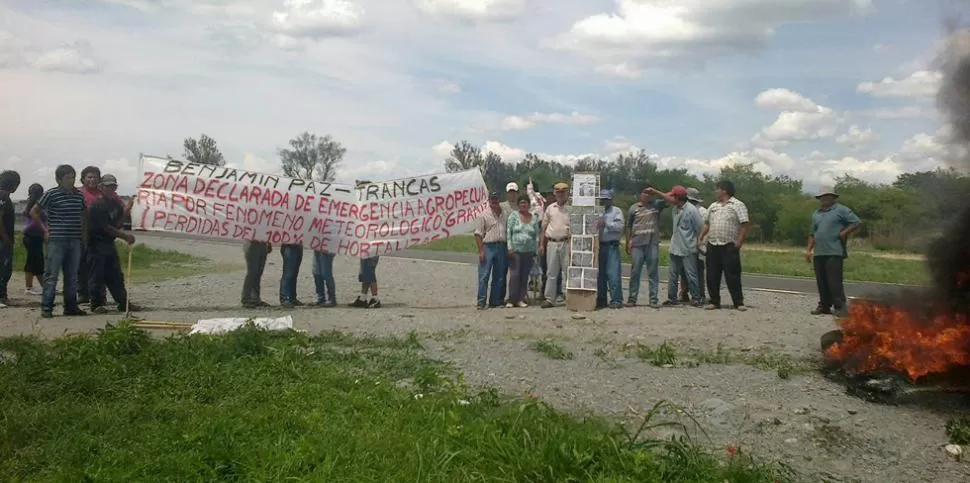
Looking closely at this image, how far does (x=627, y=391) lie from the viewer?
705 cm

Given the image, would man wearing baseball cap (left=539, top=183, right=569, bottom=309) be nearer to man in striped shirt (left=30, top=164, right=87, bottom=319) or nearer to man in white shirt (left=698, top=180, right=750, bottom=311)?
man in white shirt (left=698, top=180, right=750, bottom=311)

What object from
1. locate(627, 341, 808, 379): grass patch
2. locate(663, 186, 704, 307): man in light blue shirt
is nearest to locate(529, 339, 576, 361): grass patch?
locate(627, 341, 808, 379): grass patch

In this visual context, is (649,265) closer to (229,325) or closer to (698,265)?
(698,265)

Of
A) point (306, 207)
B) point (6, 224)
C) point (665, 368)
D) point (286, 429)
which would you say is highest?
point (306, 207)

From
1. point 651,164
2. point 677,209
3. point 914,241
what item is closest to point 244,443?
point 914,241

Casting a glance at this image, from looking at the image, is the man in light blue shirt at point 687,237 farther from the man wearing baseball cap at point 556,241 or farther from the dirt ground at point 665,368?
the man wearing baseball cap at point 556,241

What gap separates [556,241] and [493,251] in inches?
39.9

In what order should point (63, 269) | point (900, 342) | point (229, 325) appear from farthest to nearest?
point (63, 269)
point (229, 325)
point (900, 342)

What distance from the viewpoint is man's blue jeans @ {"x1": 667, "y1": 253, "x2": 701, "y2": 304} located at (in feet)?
41.0

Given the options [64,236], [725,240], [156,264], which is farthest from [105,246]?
[156,264]

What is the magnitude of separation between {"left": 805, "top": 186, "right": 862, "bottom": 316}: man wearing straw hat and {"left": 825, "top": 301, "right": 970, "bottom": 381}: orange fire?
3.63 metres

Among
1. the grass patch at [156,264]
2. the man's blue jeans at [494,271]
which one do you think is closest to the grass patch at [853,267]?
the man's blue jeans at [494,271]

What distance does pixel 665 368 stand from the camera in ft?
26.2

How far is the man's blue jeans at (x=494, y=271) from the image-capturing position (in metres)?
12.5
